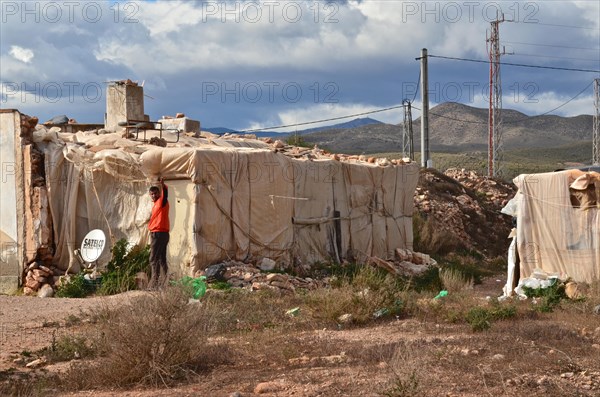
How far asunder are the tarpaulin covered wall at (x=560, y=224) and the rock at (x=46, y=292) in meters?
7.71

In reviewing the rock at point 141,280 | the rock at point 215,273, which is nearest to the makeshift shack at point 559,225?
the rock at point 215,273

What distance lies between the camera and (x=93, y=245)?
14.7 meters

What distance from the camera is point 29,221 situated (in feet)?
50.7

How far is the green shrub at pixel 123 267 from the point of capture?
13.9 m

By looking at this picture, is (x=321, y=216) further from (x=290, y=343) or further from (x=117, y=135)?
(x=290, y=343)

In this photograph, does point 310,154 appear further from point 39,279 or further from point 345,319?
point 345,319

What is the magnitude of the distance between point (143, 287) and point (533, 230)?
6303 millimetres

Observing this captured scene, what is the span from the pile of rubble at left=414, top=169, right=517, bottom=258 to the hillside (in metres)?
61.6

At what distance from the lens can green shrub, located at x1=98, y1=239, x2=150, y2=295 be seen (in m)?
13.9

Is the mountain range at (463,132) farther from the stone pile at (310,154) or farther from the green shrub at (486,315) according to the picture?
the green shrub at (486,315)

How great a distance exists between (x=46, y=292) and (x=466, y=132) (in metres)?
94.2

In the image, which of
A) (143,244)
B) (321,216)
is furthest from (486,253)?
(143,244)

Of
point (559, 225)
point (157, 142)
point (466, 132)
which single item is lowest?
point (559, 225)

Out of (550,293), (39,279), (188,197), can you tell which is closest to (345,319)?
(550,293)
